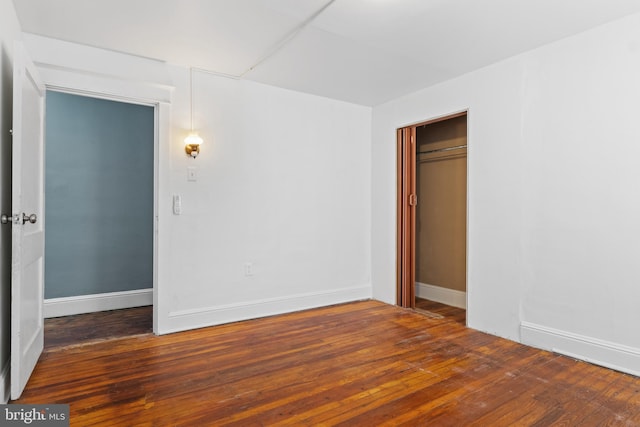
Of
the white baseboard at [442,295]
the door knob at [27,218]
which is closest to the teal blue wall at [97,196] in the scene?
the door knob at [27,218]

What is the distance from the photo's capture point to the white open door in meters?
1.98

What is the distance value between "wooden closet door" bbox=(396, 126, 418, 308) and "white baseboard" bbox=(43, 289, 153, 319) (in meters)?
2.92

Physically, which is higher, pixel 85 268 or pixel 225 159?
pixel 225 159

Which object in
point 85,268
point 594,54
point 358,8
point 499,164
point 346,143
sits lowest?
point 85,268

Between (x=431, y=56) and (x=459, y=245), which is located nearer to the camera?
(x=431, y=56)

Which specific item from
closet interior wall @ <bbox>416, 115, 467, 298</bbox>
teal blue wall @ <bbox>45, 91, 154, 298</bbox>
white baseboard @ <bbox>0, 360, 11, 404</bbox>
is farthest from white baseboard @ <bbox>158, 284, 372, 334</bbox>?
teal blue wall @ <bbox>45, 91, 154, 298</bbox>

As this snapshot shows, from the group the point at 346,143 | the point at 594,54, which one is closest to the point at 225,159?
the point at 346,143

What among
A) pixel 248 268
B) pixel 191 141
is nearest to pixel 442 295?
pixel 248 268

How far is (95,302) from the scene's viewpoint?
12.7 feet

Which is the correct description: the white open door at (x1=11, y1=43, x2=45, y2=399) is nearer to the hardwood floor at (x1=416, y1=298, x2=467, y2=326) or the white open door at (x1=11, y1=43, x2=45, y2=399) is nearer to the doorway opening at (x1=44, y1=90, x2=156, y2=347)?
the doorway opening at (x1=44, y1=90, x2=156, y2=347)

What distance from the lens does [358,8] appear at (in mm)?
2316

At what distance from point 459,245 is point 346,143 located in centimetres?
176

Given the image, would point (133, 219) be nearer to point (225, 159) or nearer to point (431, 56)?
point (225, 159)

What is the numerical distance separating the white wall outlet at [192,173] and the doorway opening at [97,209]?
2.82ft
